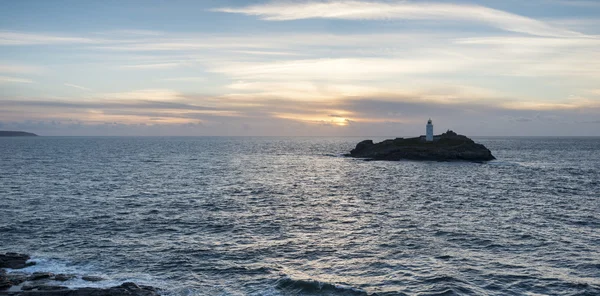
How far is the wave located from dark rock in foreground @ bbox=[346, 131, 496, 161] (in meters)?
93.2

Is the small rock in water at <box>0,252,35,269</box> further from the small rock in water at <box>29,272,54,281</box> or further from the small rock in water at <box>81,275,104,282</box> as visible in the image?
the small rock in water at <box>81,275,104,282</box>

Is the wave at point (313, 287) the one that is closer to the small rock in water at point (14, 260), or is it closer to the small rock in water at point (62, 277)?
the small rock in water at point (62, 277)

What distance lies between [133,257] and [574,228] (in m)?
34.1

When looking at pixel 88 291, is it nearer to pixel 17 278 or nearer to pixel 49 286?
pixel 49 286

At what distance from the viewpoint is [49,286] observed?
21734 millimetres

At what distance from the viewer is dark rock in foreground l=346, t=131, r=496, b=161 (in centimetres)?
10996

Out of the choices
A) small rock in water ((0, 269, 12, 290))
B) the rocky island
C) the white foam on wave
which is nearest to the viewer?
the rocky island

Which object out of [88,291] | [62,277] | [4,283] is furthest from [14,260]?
[88,291]

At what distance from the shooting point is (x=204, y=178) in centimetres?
7488

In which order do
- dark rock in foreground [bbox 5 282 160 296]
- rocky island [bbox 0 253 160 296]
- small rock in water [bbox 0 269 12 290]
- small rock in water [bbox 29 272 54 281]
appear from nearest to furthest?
dark rock in foreground [bbox 5 282 160 296] → rocky island [bbox 0 253 160 296] → small rock in water [bbox 0 269 12 290] → small rock in water [bbox 29 272 54 281]

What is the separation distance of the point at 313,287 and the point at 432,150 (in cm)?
9571

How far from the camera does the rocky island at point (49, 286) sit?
67.5 feet

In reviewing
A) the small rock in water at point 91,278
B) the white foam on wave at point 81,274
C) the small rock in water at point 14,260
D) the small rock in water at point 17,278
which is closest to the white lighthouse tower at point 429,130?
the white foam on wave at point 81,274

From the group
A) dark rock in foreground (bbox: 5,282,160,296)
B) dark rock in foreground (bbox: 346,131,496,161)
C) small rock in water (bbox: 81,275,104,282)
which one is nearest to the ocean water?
small rock in water (bbox: 81,275,104,282)
